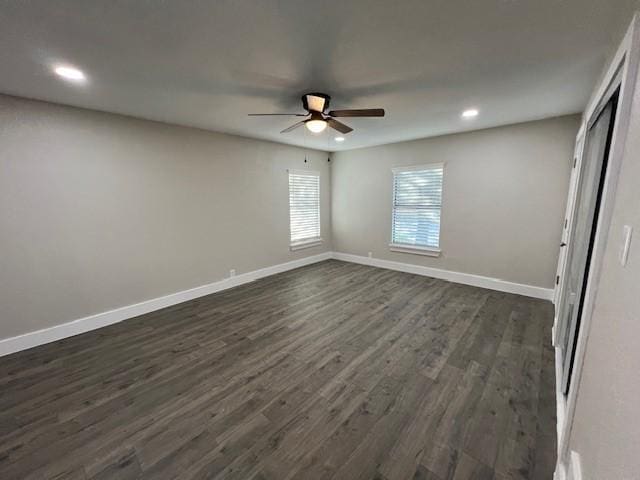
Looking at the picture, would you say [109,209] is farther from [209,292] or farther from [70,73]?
[209,292]

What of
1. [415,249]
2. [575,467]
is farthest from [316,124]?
[415,249]

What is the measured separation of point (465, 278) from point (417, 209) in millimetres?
1418

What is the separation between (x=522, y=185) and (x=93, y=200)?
17.8ft

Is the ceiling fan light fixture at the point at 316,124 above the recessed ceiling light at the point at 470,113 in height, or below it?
below

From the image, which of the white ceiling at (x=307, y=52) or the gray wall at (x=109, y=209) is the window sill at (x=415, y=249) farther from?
the gray wall at (x=109, y=209)

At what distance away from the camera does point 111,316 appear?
3166 millimetres

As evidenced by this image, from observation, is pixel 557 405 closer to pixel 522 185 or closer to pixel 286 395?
pixel 286 395

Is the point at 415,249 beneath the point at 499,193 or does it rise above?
beneath

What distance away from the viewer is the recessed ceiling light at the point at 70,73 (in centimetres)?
194

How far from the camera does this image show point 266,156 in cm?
465

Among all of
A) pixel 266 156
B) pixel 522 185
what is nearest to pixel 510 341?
pixel 522 185

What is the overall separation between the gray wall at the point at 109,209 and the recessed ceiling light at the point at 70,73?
0.88m

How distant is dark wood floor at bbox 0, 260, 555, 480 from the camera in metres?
1.50

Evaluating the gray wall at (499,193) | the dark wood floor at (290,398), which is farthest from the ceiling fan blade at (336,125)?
the gray wall at (499,193)
